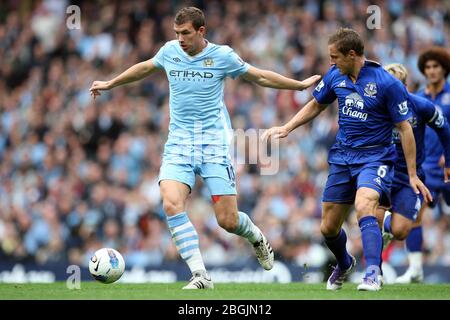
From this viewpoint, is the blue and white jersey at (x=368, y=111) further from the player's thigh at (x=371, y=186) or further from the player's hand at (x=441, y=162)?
the player's hand at (x=441, y=162)

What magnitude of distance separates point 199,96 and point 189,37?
55 cm

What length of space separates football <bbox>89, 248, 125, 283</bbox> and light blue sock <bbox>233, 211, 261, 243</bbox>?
1.16m

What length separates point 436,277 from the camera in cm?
1370

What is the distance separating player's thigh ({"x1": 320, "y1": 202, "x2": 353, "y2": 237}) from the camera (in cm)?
934

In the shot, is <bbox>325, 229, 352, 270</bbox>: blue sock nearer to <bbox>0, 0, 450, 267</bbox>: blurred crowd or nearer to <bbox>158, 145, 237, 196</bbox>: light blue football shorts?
<bbox>158, 145, 237, 196</bbox>: light blue football shorts

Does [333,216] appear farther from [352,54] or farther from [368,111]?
[352,54]

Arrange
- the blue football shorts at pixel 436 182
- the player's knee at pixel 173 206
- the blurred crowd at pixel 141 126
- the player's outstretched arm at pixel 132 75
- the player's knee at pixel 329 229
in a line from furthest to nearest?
the blurred crowd at pixel 141 126 < the blue football shorts at pixel 436 182 < the player's outstretched arm at pixel 132 75 < the player's knee at pixel 329 229 < the player's knee at pixel 173 206

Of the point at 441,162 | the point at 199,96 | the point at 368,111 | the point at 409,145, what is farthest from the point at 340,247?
the point at 441,162

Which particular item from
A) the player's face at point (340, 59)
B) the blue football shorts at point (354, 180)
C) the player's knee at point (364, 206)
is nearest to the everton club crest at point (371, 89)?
the player's face at point (340, 59)

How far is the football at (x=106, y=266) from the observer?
9547 mm

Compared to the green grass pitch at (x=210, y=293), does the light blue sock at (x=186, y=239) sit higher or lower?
higher

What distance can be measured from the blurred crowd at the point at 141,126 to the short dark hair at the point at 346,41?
5.98 metres
